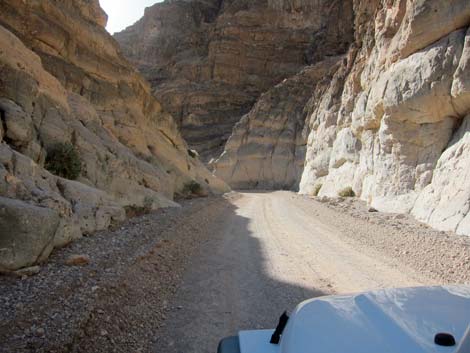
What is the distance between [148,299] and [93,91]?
1289 centimetres

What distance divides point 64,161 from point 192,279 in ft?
16.8

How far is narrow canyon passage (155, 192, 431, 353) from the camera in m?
4.05

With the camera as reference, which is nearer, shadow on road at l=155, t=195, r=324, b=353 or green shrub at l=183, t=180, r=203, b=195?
shadow on road at l=155, t=195, r=324, b=353

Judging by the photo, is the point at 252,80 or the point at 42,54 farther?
the point at 252,80

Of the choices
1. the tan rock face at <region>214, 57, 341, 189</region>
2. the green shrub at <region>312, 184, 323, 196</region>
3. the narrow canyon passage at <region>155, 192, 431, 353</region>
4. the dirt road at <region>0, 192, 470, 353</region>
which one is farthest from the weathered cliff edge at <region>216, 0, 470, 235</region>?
the tan rock face at <region>214, 57, 341, 189</region>

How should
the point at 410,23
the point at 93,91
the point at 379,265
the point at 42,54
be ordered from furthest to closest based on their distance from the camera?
the point at 93,91 < the point at 410,23 < the point at 42,54 < the point at 379,265

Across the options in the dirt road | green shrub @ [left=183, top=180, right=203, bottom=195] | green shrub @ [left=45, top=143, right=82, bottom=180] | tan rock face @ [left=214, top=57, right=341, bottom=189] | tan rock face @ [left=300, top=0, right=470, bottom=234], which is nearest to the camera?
the dirt road

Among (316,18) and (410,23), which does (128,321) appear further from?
(316,18)

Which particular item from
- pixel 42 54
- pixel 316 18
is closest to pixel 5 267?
pixel 42 54

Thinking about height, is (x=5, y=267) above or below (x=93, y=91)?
below

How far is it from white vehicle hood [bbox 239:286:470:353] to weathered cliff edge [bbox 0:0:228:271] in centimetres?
411

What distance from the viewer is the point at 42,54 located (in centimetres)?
1325

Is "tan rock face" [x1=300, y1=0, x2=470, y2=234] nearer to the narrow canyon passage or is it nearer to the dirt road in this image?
the dirt road

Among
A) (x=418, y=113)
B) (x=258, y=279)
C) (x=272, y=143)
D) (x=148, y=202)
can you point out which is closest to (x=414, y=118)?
(x=418, y=113)
